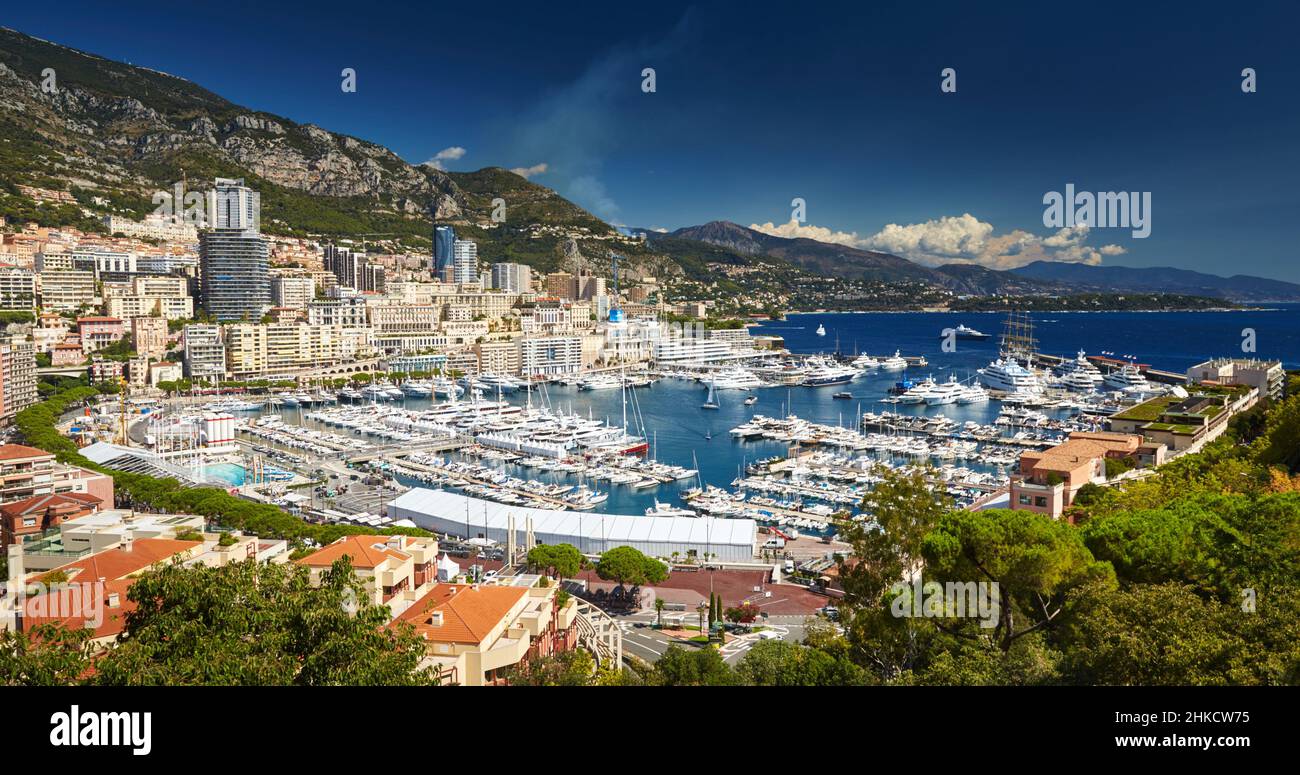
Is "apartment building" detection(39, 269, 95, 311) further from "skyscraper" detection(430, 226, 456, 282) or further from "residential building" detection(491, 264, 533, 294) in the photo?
"residential building" detection(491, 264, 533, 294)

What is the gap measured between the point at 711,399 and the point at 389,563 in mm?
32254

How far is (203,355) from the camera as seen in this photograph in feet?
137

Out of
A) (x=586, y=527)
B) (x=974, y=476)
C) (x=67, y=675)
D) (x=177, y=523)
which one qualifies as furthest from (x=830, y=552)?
(x=67, y=675)

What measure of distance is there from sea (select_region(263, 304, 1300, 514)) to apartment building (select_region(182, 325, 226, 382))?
6441 millimetres

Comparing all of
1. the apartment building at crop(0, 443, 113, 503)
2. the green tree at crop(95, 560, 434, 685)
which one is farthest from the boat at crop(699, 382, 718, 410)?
the green tree at crop(95, 560, 434, 685)

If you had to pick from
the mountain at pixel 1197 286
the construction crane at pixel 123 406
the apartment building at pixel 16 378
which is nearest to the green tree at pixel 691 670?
the construction crane at pixel 123 406

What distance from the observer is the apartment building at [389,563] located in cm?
948

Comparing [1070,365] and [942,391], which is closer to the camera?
[942,391]

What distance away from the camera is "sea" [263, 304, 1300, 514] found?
28.8 metres

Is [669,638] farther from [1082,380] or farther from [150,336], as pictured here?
[150,336]

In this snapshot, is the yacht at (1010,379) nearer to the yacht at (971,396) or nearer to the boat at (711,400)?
the yacht at (971,396)
